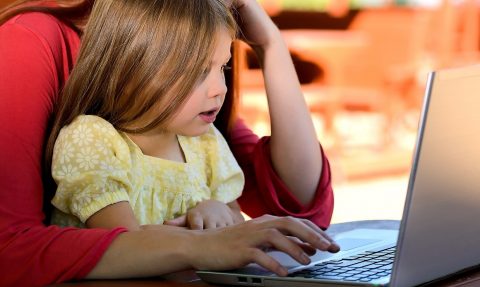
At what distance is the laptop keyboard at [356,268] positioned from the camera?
99 cm

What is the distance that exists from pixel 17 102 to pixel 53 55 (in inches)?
4.9

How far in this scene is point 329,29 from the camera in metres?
4.82

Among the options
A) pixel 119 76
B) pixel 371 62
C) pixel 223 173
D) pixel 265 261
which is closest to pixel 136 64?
pixel 119 76

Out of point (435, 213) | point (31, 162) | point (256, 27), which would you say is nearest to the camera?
point (435, 213)

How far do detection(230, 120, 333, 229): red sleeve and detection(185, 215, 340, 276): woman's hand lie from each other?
0.45m

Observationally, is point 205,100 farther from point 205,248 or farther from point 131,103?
point 205,248

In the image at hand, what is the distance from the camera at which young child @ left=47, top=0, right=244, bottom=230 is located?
3.77 ft

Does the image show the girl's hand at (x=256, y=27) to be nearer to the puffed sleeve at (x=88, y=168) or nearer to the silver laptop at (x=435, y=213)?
the puffed sleeve at (x=88, y=168)

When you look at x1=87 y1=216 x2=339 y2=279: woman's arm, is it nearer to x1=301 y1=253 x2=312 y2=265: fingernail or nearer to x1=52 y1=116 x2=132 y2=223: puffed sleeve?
x1=301 y1=253 x2=312 y2=265: fingernail

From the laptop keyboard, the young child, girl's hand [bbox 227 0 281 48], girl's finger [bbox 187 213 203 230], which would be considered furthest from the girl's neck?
the laptop keyboard

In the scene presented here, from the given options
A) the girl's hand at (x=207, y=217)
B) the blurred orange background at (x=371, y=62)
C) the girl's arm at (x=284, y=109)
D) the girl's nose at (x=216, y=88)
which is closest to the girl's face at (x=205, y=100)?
the girl's nose at (x=216, y=88)

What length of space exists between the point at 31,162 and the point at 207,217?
244 mm

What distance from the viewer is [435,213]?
92cm

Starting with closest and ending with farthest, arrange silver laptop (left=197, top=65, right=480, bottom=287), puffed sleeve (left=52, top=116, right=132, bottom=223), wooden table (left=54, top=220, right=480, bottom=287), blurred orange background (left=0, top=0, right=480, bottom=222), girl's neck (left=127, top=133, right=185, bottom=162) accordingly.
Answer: silver laptop (left=197, top=65, right=480, bottom=287) < wooden table (left=54, top=220, right=480, bottom=287) < puffed sleeve (left=52, top=116, right=132, bottom=223) < girl's neck (left=127, top=133, right=185, bottom=162) < blurred orange background (left=0, top=0, right=480, bottom=222)
